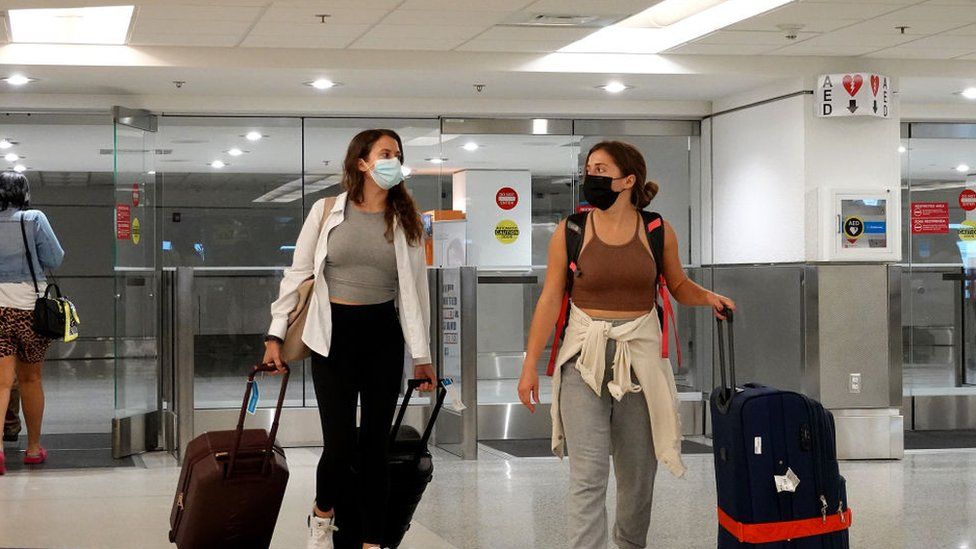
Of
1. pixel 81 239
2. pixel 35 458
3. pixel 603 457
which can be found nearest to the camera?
pixel 603 457

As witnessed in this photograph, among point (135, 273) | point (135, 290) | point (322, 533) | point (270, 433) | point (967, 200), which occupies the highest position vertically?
point (967, 200)

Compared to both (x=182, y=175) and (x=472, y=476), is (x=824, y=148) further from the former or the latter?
(x=182, y=175)

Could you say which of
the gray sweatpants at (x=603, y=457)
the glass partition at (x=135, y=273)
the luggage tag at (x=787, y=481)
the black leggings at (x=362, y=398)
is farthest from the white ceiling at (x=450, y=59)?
the luggage tag at (x=787, y=481)

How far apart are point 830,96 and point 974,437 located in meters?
3.37

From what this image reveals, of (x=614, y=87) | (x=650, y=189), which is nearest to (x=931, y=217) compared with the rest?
(x=614, y=87)

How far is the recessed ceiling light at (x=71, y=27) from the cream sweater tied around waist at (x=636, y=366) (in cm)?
→ 466

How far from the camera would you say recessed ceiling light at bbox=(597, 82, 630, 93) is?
30.7ft

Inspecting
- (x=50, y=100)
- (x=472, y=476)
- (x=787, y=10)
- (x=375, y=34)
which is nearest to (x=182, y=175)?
(x=50, y=100)

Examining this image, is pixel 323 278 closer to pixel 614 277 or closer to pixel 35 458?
pixel 614 277

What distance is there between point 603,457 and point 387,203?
51.3 inches

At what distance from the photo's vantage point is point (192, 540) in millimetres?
4934

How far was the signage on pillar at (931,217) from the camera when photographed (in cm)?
1088

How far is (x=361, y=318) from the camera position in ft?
16.0

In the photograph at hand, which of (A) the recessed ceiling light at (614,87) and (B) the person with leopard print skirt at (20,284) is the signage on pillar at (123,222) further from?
(A) the recessed ceiling light at (614,87)
